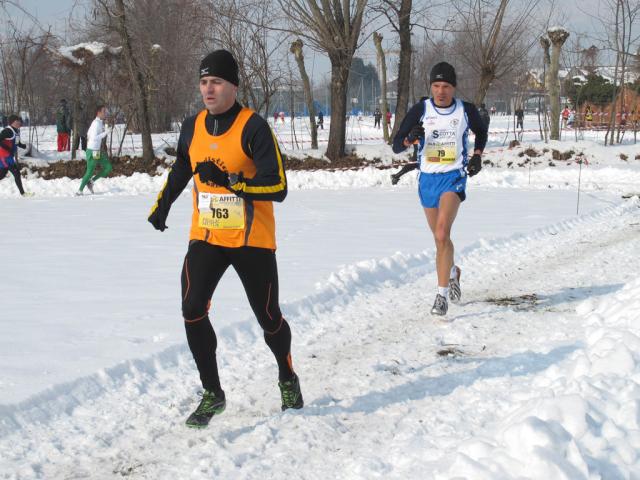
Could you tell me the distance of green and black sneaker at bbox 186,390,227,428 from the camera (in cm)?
381

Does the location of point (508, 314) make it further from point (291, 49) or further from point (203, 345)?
point (291, 49)

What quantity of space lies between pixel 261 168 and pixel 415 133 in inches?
109

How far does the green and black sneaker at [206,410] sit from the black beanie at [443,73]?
3.25 metres

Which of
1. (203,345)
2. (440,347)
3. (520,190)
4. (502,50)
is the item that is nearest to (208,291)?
(203,345)

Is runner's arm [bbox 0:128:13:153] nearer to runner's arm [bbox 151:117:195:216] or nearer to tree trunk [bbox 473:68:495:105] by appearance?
runner's arm [bbox 151:117:195:216]

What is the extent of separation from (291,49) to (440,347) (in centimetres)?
2402

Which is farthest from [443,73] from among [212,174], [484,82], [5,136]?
[484,82]

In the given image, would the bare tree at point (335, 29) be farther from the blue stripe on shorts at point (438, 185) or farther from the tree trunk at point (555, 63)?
the blue stripe on shorts at point (438, 185)

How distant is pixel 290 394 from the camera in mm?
4031

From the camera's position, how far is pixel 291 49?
27.9 meters

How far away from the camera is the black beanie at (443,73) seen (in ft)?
19.5

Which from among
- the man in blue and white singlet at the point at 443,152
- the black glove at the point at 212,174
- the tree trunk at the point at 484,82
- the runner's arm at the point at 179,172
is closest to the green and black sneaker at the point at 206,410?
the runner's arm at the point at 179,172

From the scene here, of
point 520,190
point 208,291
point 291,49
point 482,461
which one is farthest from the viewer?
point 291,49

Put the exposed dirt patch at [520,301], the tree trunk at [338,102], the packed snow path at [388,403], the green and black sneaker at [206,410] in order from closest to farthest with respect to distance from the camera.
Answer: the packed snow path at [388,403] → the green and black sneaker at [206,410] → the exposed dirt patch at [520,301] → the tree trunk at [338,102]
